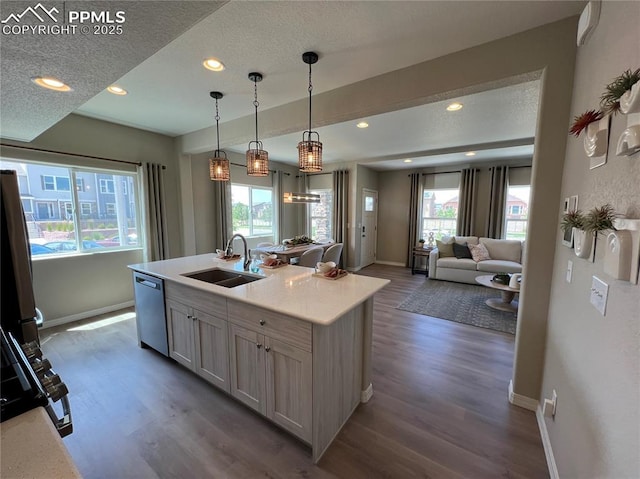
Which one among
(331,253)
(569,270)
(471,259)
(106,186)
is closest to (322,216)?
(331,253)

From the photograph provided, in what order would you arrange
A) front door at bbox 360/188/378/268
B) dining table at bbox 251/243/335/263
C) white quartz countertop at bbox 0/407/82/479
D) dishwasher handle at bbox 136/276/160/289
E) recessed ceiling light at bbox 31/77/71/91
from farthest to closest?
front door at bbox 360/188/378/268
dining table at bbox 251/243/335/263
dishwasher handle at bbox 136/276/160/289
recessed ceiling light at bbox 31/77/71/91
white quartz countertop at bbox 0/407/82/479

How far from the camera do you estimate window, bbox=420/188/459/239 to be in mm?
6363

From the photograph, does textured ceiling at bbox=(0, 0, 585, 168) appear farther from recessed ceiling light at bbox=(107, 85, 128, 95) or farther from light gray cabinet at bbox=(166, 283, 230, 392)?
light gray cabinet at bbox=(166, 283, 230, 392)

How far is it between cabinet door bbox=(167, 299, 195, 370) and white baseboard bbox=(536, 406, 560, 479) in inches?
100

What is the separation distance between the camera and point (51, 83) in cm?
169

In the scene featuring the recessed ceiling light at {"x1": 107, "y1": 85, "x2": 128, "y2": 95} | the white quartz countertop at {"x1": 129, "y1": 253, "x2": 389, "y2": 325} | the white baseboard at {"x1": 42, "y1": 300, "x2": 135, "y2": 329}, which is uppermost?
the recessed ceiling light at {"x1": 107, "y1": 85, "x2": 128, "y2": 95}

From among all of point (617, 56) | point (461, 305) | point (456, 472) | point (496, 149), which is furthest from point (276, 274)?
point (496, 149)

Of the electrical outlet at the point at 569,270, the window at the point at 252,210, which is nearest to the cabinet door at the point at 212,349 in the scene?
the electrical outlet at the point at 569,270

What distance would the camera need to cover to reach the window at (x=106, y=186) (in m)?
3.67

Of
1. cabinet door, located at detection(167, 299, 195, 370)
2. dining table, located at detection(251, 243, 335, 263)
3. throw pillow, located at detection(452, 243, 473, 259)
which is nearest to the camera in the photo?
cabinet door, located at detection(167, 299, 195, 370)

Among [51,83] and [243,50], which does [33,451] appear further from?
[243,50]

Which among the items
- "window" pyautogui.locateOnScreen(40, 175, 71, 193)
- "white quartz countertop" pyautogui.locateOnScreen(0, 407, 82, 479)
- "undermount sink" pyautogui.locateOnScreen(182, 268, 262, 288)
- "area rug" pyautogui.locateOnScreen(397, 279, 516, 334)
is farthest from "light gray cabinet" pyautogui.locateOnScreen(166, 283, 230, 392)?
"area rug" pyautogui.locateOnScreen(397, 279, 516, 334)

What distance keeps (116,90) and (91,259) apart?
233 centimetres

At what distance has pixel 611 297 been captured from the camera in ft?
3.27
